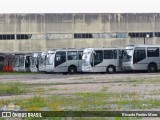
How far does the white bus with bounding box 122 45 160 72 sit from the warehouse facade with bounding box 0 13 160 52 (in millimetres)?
28908

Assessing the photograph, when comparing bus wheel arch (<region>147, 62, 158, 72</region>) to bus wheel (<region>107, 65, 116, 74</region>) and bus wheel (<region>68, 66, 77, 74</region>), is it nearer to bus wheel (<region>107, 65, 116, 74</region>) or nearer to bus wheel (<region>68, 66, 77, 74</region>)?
bus wheel (<region>107, 65, 116, 74</region>)

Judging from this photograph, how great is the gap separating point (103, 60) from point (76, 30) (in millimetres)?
29037

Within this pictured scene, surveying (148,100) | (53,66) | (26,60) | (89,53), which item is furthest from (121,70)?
(148,100)

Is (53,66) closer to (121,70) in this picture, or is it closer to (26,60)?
(121,70)

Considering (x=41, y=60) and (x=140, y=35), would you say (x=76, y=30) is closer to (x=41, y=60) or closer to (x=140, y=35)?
(x=140, y=35)

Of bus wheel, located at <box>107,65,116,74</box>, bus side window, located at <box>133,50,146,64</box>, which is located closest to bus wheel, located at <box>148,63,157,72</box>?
bus side window, located at <box>133,50,146,64</box>

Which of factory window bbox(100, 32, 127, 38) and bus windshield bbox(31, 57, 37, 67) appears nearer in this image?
bus windshield bbox(31, 57, 37, 67)

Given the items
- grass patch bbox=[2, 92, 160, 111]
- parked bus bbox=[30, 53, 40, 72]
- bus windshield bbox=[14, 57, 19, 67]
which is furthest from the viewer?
bus windshield bbox=[14, 57, 19, 67]

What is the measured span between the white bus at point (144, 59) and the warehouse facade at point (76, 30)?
28908 mm

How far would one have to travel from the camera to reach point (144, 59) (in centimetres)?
3950

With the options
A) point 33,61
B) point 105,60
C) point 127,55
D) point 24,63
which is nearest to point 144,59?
point 127,55

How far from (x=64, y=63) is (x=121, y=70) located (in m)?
4.89

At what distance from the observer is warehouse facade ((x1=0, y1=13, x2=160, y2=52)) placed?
69.3 meters

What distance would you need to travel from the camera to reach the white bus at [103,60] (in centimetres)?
4091
